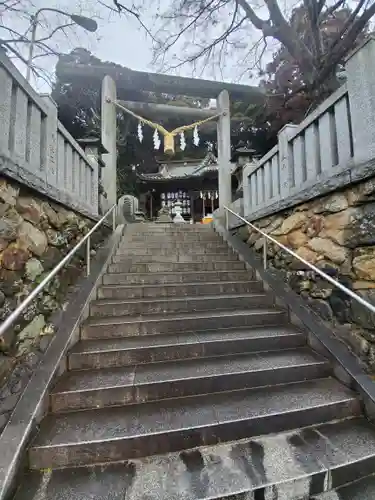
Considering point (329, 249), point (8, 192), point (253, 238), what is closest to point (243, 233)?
point (253, 238)

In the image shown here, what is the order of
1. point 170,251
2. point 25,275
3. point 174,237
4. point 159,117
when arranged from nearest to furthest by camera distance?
point 25,275 → point 170,251 → point 174,237 → point 159,117

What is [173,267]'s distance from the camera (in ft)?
14.8

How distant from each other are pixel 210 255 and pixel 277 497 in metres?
3.76

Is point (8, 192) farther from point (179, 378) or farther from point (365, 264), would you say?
point (365, 264)

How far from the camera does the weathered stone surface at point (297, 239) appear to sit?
11.2ft

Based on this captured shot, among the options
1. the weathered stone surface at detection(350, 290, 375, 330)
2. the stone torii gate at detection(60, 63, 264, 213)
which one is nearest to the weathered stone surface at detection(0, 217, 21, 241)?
the weathered stone surface at detection(350, 290, 375, 330)

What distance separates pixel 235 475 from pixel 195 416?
18.7 inches

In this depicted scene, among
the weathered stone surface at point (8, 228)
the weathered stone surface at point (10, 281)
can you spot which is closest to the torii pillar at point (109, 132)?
the weathered stone surface at point (8, 228)

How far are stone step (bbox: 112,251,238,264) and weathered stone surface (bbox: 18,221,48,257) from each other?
1.83 m

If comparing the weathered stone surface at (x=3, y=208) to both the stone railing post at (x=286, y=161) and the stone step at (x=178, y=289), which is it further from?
the stone railing post at (x=286, y=161)

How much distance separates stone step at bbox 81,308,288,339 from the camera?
2941mm

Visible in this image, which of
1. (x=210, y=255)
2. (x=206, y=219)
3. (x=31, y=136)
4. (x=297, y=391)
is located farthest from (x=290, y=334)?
(x=206, y=219)

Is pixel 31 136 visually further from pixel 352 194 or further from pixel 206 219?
pixel 206 219

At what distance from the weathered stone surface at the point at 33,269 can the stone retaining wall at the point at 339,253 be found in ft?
10.5
